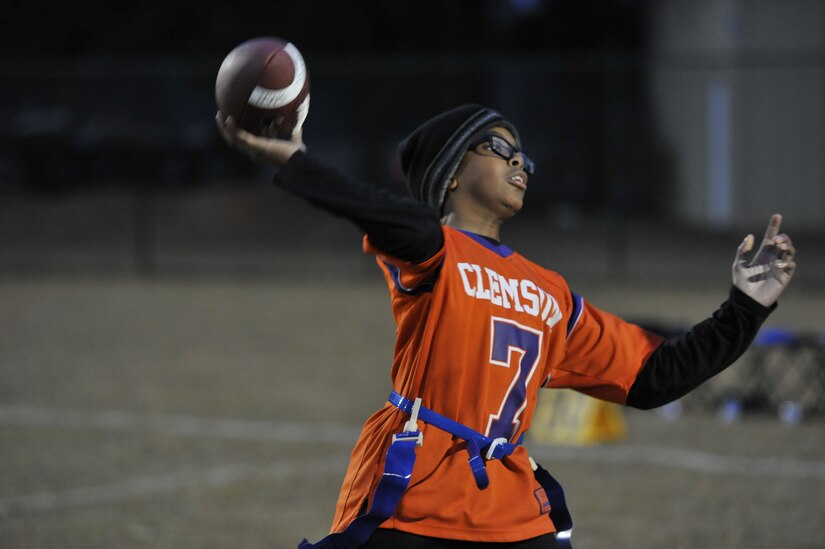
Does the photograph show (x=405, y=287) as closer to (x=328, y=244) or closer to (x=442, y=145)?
(x=442, y=145)

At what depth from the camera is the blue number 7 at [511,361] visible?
318 cm

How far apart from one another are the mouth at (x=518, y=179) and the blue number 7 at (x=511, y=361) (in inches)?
15.5

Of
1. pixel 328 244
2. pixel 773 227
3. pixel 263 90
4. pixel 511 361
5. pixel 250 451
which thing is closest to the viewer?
pixel 263 90

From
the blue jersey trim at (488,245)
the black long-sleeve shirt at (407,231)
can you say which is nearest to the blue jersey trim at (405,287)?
the black long-sleeve shirt at (407,231)

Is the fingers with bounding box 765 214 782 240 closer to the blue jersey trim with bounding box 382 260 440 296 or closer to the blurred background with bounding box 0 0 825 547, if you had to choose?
the blue jersey trim with bounding box 382 260 440 296

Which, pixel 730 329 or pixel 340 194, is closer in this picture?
pixel 340 194

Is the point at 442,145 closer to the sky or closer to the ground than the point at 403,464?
closer to the sky

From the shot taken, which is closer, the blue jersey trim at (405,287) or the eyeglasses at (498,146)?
the blue jersey trim at (405,287)

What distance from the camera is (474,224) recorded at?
132 inches

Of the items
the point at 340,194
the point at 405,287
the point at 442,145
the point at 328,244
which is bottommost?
the point at 328,244

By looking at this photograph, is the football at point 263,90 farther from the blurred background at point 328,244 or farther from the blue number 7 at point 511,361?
the blurred background at point 328,244

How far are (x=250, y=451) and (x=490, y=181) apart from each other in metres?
5.29

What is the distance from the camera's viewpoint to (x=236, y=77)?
2.95 meters

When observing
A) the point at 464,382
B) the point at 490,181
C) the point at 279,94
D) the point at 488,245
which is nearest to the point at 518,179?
the point at 490,181
